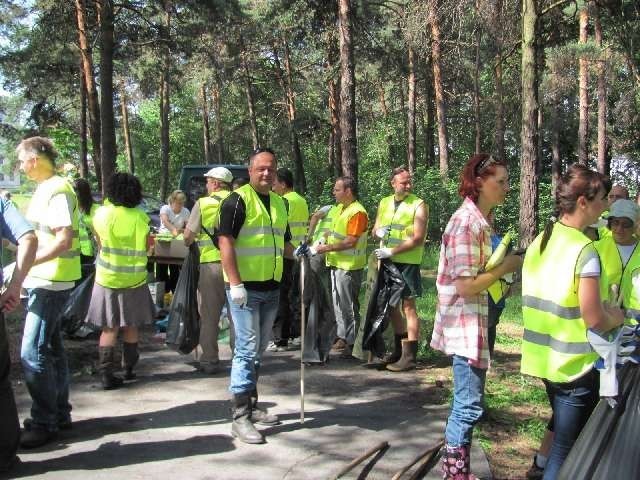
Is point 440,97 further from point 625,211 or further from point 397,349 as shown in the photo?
point 625,211

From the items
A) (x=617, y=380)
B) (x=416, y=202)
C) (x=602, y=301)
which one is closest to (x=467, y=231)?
(x=602, y=301)

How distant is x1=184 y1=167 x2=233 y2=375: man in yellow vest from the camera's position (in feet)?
19.9

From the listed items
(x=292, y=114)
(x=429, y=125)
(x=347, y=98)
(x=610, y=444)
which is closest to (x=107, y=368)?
(x=610, y=444)

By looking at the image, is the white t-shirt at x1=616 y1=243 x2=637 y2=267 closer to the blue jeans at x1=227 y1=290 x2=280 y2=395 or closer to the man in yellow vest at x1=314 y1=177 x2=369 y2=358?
the blue jeans at x1=227 y1=290 x2=280 y2=395

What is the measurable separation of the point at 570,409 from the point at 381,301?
10.6 feet

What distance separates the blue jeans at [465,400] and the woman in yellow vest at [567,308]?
13.0 inches

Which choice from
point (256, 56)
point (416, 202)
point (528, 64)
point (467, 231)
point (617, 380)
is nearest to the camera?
point (617, 380)

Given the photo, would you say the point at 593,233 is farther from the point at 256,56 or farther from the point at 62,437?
the point at 256,56

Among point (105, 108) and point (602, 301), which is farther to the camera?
point (105, 108)

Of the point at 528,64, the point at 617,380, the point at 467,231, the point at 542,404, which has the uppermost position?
the point at 528,64

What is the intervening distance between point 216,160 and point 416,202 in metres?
37.8

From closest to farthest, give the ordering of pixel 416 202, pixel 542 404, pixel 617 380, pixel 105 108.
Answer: pixel 617 380
pixel 542 404
pixel 416 202
pixel 105 108

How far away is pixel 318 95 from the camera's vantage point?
96.7 feet

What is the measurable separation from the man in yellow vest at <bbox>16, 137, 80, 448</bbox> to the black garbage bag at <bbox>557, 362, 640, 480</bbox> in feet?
10.2
